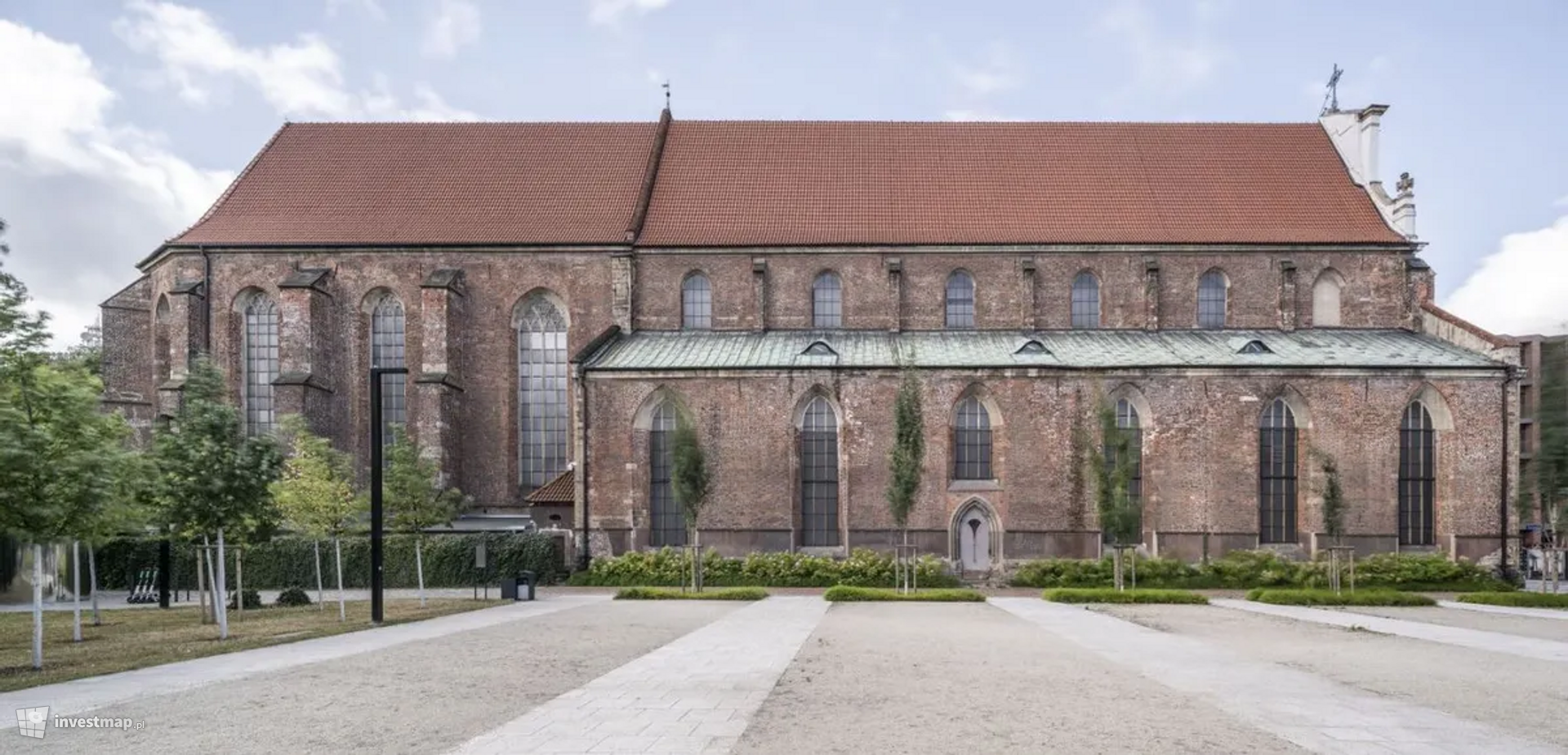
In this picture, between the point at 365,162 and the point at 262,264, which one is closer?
the point at 262,264

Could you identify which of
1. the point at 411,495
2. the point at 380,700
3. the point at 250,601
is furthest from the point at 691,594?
the point at 380,700

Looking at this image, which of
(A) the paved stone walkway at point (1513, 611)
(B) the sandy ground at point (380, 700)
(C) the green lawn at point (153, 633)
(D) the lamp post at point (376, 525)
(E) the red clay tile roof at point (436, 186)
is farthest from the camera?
(E) the red clay tile roof at point (436, 186)

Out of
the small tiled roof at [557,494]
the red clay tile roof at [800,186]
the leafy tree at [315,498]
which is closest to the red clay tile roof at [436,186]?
the red clay tile roof at [800,186]

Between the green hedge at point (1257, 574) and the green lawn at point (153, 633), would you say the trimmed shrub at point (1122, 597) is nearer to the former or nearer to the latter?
the green hedge at point (1257, 574)

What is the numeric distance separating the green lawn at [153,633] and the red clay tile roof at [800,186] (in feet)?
52.3

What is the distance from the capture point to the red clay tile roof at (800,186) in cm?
3878

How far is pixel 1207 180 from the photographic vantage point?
40.8 meters

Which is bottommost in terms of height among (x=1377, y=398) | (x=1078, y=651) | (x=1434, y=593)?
(x=1434, y=593)

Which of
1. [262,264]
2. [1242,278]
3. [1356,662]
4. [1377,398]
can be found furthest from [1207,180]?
[262,264]

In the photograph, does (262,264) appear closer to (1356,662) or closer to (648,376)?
(648,376)

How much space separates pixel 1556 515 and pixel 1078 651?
21.2 metres

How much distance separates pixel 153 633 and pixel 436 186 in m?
22.8

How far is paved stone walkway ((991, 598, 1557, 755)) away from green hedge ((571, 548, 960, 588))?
1360 centimetres

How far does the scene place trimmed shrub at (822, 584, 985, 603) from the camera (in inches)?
1099
